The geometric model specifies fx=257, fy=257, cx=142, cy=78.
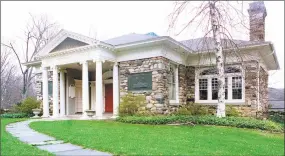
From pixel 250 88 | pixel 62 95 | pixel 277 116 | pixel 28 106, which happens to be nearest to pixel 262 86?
pixel 277 116

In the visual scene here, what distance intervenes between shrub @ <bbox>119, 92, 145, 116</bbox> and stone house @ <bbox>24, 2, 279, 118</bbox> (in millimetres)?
435

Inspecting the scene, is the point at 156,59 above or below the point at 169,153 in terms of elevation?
above

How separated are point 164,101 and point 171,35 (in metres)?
3.33

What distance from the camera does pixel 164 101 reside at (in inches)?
494

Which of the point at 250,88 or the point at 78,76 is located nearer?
the point at 250,88

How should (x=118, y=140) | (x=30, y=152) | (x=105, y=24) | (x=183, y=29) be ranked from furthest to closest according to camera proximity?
(x=105, y=24), (x=183, y=29), (x=118, y=140), (x=30, y=152)

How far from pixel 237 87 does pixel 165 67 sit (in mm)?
4127

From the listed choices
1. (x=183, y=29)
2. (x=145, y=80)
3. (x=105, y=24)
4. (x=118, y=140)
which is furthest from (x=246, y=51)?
(x=105, y=24)

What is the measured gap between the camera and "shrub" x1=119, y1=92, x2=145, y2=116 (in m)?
12.4

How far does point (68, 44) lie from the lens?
47.3 ft

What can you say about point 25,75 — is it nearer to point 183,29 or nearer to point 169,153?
point 183,29

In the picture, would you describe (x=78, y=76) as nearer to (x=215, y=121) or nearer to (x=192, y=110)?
(x=192, y=110)

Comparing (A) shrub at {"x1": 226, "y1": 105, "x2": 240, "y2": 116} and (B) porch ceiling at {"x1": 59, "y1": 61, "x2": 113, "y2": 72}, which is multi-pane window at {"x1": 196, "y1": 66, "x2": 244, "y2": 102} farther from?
(B) porch ceiling at {"x1": 59, "y1": 61, "x2": 113, "y2": 72}

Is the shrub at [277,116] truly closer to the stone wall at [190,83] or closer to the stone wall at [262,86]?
the stone wall at [262,86]
